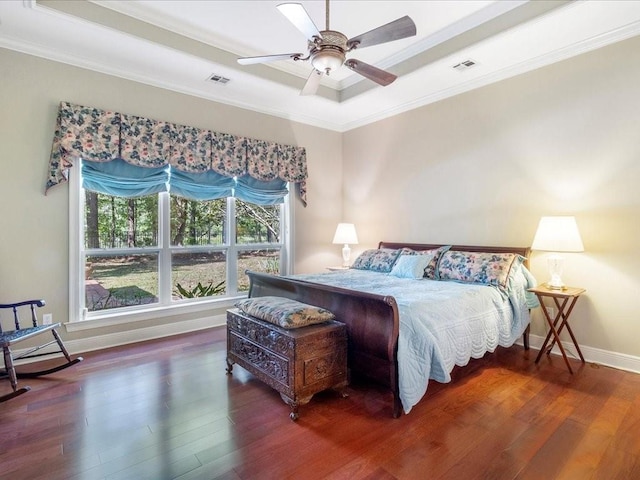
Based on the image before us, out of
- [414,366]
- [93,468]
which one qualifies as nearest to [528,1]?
[414,366]

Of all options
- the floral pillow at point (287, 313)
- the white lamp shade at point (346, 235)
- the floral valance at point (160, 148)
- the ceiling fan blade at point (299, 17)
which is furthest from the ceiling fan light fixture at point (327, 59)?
the white lamp shade at point (346, 235)

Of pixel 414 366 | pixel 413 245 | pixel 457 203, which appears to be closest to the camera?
pixel 414 366

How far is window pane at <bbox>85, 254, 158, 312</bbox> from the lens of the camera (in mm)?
3592

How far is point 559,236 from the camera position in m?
2.88

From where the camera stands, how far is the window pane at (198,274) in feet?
13.5

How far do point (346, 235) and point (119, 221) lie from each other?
282 cm

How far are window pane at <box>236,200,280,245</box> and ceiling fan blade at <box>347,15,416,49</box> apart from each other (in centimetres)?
276

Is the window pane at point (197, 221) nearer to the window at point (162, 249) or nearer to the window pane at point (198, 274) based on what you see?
the window at point (162, 249)

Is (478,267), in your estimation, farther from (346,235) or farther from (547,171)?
(346,235)

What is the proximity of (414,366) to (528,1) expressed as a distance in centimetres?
299

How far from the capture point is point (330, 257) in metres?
5.45

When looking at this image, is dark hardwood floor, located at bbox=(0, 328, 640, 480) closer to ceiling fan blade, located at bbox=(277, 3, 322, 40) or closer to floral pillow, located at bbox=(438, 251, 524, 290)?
floral pillow, located at bbox=(438, 251, 524, 290)

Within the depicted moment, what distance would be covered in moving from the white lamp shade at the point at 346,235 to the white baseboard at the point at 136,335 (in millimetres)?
1877

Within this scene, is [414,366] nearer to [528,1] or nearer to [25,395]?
[25,395]
